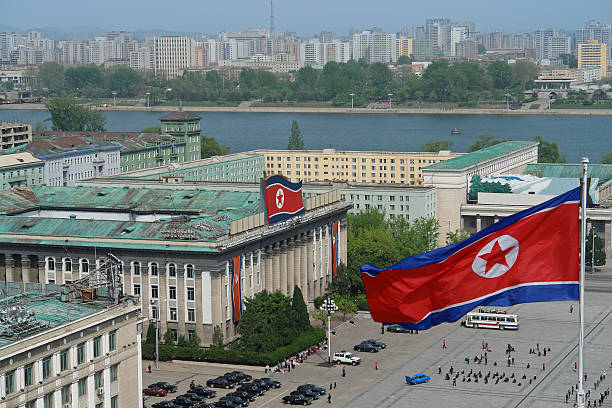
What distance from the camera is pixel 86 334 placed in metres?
40.0

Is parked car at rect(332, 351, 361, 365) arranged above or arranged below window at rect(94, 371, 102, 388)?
below

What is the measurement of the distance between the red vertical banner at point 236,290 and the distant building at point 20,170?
44285 millimetres

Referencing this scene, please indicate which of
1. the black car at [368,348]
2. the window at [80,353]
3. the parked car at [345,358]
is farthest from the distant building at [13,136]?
the window at [80,353]

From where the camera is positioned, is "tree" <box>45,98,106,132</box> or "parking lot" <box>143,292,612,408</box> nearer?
"parking lot" <box>143,292,612,408</box>

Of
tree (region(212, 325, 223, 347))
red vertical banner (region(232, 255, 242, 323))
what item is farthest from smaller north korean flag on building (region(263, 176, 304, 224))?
tree (region(212, 325, 223, 347))

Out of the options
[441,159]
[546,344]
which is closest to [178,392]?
[546,344]

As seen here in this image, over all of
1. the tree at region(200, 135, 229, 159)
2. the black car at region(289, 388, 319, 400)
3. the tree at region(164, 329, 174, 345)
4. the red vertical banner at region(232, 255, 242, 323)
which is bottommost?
the black car at region(289, 388, 319, 400)

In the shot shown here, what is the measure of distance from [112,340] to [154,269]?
884 inches

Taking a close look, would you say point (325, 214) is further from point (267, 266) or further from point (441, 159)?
point (441, 159)

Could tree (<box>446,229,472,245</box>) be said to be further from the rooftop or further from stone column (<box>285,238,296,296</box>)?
the rooftop

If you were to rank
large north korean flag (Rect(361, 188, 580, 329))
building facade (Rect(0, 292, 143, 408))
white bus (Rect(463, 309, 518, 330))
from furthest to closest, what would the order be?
white bus (Rect(463, 309, 518, 330)), building facade (Rect(0, 292, 143, 408)), large north korean flag (Rect(361, 188, 580, 329))

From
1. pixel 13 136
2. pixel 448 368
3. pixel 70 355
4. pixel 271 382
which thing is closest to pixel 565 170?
pixel 13 136

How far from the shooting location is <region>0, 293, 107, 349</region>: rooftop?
37531mm

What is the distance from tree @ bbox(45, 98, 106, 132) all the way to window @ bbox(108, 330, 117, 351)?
146199 millimetres
